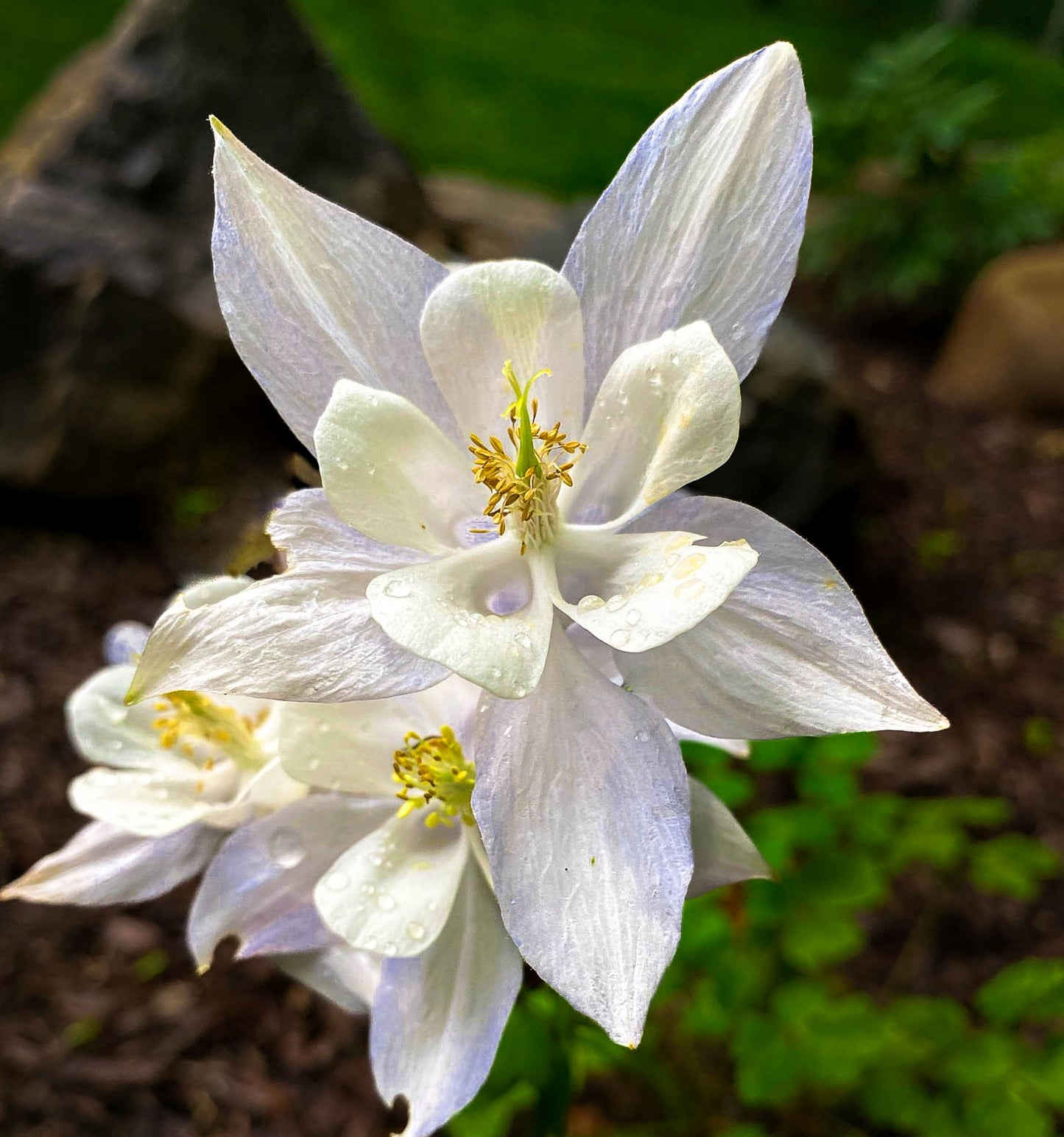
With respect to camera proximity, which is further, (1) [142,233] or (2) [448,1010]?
(1) [142,233]

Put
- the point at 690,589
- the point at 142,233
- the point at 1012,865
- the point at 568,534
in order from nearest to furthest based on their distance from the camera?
the point at 690,589 → the point at 568,534 → the point at 1012,865 → the point at 142,233

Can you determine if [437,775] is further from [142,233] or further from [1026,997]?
[142,233]

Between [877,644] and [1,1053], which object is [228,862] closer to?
[877,644]

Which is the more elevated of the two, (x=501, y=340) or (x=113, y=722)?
(x=501, y=340)

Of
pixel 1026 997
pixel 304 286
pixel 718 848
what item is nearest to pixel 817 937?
pixel 1026 997

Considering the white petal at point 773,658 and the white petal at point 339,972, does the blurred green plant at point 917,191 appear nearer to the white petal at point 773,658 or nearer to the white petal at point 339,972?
the white petal at point 773,658

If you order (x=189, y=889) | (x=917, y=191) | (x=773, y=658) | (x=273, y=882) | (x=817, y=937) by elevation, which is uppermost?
(x=773, y=658)

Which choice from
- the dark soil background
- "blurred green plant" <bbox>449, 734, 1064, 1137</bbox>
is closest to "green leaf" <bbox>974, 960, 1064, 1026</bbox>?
"blurred green plant" <bbox>449, 734, 1064, 1137</bbox>

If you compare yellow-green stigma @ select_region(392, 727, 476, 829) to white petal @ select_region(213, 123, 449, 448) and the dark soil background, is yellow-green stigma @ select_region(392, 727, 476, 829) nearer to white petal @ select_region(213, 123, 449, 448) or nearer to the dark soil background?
white petal @ select_region(213, 123, 449, 448)
